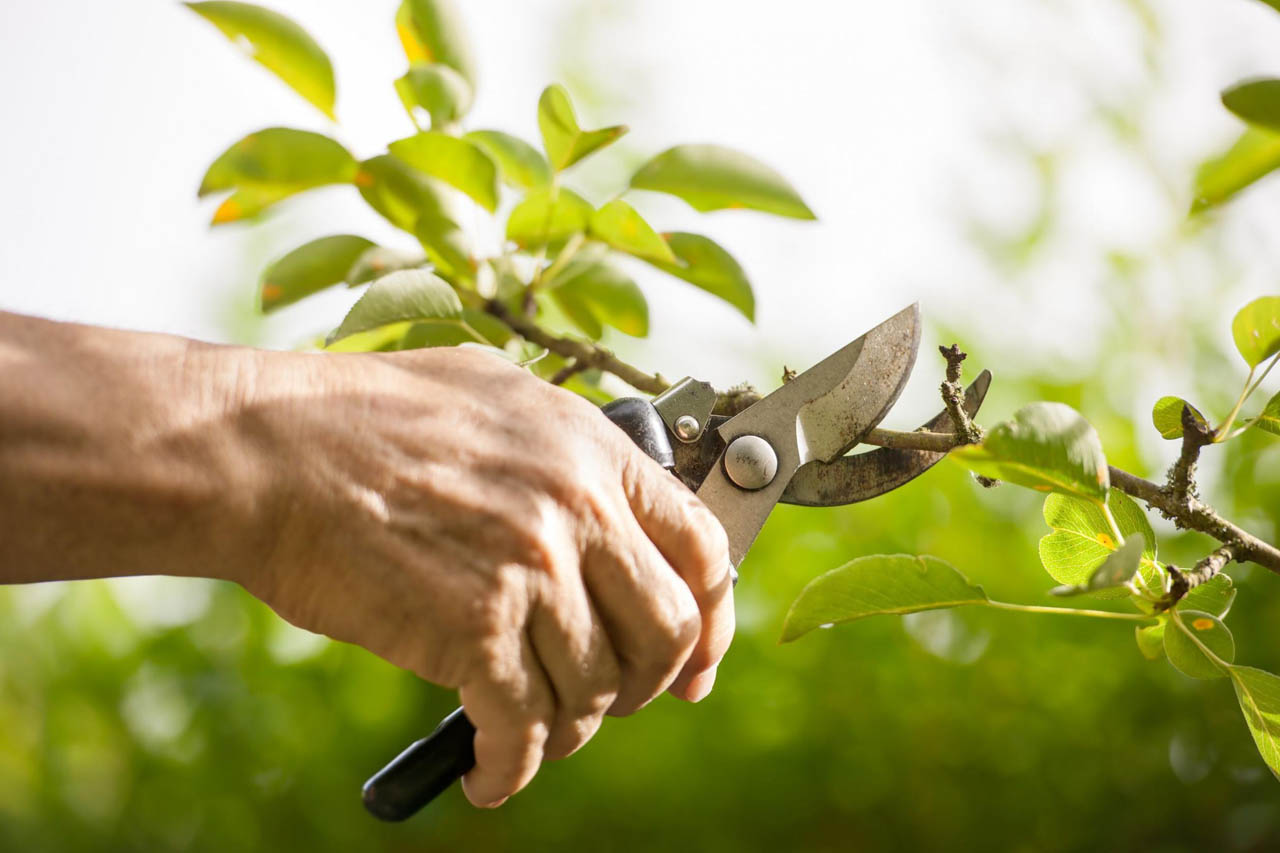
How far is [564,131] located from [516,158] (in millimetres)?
82

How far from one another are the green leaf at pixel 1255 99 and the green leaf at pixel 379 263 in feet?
1.65

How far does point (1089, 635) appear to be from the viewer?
142 cm

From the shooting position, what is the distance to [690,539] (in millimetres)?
497

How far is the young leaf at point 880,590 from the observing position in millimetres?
476

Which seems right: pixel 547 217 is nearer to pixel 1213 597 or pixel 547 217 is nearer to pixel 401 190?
pixel 401 190

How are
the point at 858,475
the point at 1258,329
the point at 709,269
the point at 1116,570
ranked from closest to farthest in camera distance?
the point at 1116,570 → the point at 1258,329 → the point at 858,475 → the point at 709,269

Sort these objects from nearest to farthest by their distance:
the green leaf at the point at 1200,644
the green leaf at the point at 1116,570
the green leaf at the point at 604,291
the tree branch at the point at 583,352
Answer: the green leaf at the point at 1116,570
the green leaf at the point at 1200,644
the tree branch at the point at 583,352
the green leaf at the point at 604,291

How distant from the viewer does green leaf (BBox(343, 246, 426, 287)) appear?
0.70 meters

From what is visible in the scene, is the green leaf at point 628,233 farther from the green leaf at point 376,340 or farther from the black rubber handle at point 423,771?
the black rubber handle at point 423,771

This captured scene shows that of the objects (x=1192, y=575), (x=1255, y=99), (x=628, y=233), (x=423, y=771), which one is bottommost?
(x=423, y=771)

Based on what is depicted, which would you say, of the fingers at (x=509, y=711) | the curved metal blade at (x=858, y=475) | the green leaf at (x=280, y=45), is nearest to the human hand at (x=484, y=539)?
the fingers at (x=509, y=711)

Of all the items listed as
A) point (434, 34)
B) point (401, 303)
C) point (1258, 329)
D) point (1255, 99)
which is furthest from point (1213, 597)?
point (434, 34)

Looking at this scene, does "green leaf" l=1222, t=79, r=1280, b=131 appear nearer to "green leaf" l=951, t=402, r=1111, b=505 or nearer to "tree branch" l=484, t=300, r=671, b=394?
"green leaf" l=951, t=402, r=1111, b=505

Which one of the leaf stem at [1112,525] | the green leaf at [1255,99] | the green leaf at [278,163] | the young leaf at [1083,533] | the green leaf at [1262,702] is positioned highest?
the green leaf at [1255,99]
